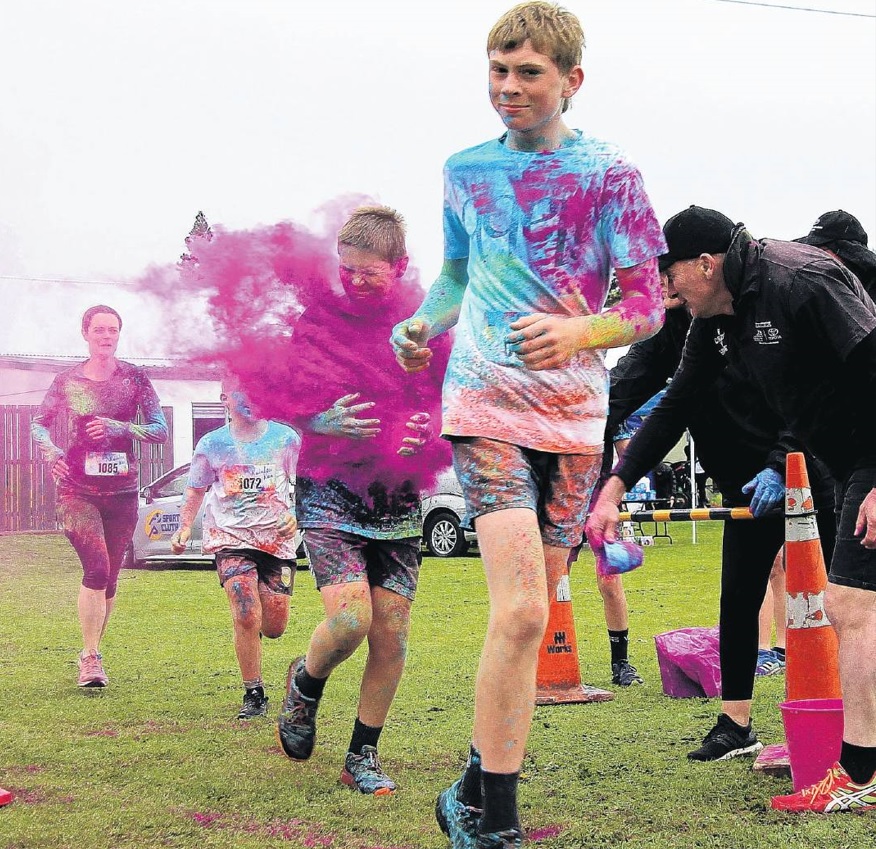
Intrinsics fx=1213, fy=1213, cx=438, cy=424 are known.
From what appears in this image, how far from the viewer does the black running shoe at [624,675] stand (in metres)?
6.78

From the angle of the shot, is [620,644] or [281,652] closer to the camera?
[620,644]

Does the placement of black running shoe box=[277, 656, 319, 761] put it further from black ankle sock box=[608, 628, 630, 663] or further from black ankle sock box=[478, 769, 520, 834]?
black ankle sock box=[608, 628, 630, 663]

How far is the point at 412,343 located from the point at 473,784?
4.15 feet

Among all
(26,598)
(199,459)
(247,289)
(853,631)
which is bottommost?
(26,598)

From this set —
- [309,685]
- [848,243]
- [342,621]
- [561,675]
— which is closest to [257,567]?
[561,675]

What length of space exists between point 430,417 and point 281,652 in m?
4.58

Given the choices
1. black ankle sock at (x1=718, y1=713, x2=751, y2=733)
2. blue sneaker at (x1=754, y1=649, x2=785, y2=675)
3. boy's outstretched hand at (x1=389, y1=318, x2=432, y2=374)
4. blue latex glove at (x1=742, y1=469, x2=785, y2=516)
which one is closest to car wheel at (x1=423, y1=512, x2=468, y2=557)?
blue sneaker at (x1=754, y1=649, x2=785, y2=675)

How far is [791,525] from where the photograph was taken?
4.77 meters

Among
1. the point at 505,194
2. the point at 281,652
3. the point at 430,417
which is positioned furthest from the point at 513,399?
the point at 281,652

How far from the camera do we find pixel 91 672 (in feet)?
23.4

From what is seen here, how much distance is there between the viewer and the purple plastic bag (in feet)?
20.0

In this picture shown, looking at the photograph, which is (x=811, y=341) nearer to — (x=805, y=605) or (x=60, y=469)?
(x=805, y=605)

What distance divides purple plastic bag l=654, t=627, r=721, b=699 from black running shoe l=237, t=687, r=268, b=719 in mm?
2063

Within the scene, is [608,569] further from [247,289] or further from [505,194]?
[505,194]
